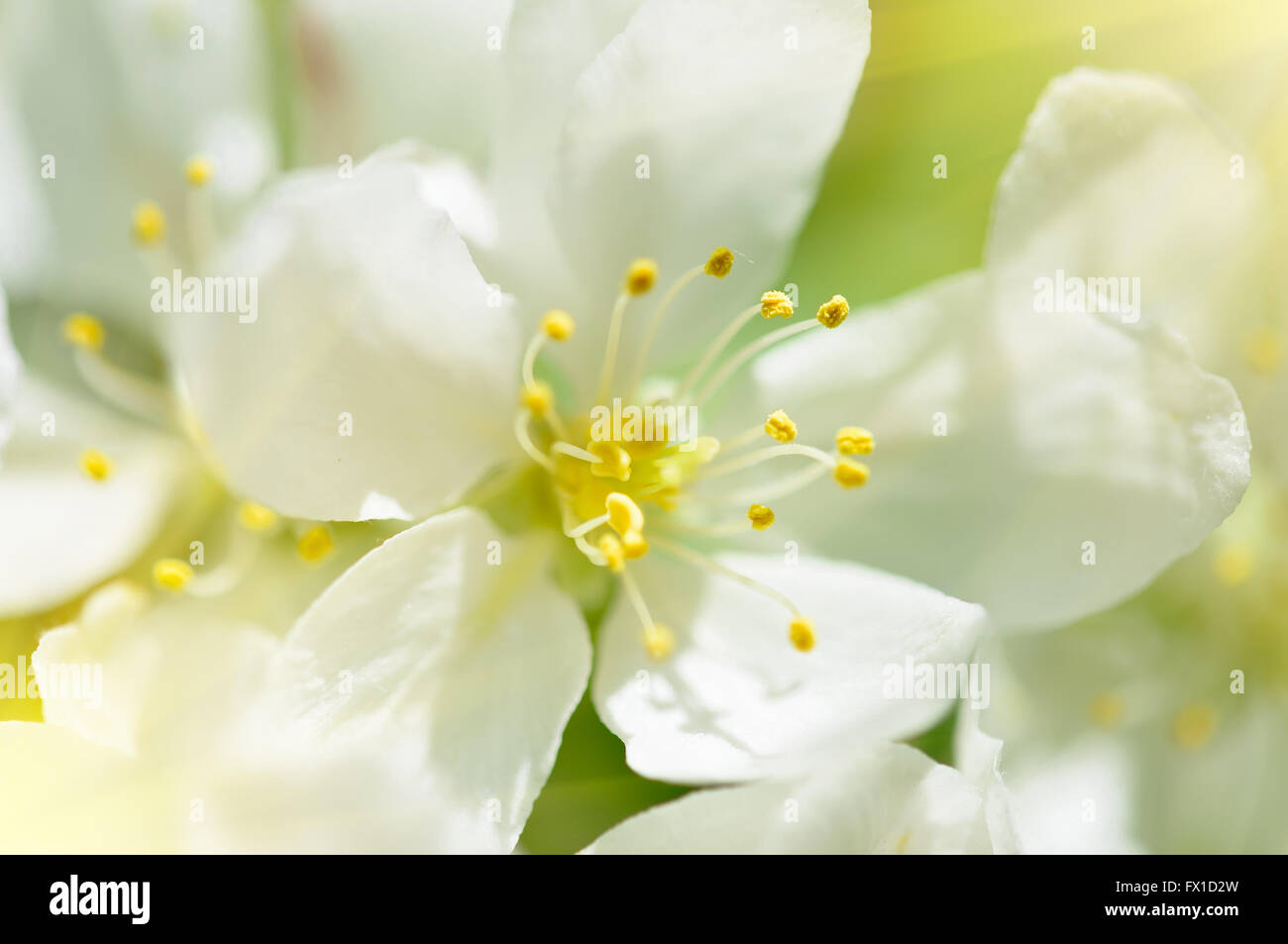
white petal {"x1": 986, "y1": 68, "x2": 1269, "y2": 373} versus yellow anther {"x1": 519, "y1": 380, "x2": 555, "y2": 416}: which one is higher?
white petal {"x1": 986, "y1": 68, "x2": 1269, "y2": 373}

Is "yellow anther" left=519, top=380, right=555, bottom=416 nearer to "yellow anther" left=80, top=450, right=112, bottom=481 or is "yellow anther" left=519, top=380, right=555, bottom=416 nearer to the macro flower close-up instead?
the macro flower close-up

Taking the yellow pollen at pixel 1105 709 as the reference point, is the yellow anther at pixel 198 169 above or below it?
above

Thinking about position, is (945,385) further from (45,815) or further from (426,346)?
(45,815)

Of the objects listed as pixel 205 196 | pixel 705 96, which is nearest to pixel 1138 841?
pixel 705 96

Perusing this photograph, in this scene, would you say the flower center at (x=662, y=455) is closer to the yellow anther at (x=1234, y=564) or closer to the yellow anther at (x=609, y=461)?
the yellow anther at (x=609, y=461)

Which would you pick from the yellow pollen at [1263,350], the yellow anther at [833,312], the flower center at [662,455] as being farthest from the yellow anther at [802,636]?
the yellow pollen at [1263,350]

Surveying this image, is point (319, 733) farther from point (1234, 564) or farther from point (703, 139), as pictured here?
point (1234, 564)

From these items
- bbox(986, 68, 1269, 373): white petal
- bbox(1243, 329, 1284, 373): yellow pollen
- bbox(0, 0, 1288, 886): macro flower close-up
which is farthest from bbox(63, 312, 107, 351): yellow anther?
bbox(1243, 329, 1284, 373): yellow pollen
